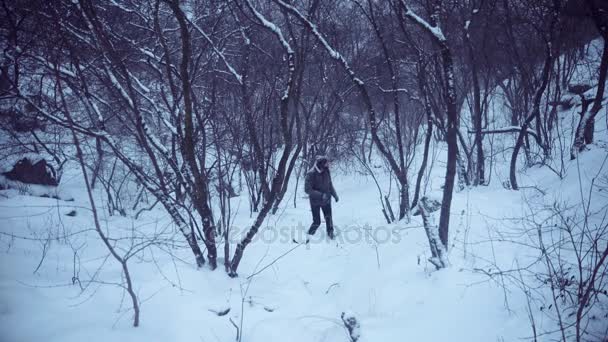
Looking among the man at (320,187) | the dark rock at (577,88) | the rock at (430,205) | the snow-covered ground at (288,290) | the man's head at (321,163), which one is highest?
the dark rock at (577,88)

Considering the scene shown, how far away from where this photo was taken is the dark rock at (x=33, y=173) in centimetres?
935

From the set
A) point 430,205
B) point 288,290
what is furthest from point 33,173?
point 430,205

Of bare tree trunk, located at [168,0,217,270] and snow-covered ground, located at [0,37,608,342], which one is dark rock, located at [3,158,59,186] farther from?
bare tree trunk, located at [168,0,217,270]

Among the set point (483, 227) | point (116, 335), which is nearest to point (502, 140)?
point (483, 227)

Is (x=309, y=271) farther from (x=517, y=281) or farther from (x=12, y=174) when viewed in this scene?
(x=12, y=174)

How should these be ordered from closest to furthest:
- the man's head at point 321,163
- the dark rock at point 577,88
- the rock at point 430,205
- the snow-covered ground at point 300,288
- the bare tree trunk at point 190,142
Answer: the snow-covered ground at point 300,288 < the bare tree trunk at point 190,142 < the man's head at point 321,163 < the rock at point 430,205 < the dark rock at point 577,88

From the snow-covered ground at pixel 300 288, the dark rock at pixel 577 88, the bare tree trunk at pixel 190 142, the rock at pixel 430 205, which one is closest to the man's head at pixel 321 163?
the snow-covered ground at pixel 300 288

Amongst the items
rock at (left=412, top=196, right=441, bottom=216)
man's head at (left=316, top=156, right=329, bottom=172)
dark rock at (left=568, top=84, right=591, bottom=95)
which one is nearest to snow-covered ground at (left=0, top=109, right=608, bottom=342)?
rock at (left=412, top=196, right=441, bottom=216)

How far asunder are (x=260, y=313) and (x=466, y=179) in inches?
258

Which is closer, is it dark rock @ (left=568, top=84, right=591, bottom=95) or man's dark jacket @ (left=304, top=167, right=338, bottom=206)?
man's dark jacket @ (left=304, top=167, right=338, bottom=206)

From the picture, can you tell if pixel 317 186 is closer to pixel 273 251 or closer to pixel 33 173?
pixel 273 251

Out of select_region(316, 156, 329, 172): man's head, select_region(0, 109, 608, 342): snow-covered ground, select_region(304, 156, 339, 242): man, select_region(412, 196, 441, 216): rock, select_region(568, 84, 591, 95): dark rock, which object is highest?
select_region(568, 84, 591, 95): dark rock

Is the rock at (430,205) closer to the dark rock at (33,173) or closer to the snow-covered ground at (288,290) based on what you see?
the snow-covered ground at (288,290)

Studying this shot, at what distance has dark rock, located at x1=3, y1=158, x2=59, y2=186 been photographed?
9352mm
